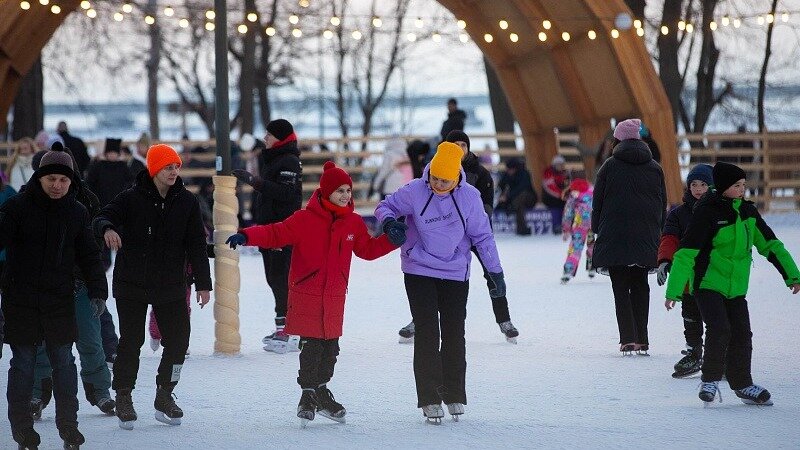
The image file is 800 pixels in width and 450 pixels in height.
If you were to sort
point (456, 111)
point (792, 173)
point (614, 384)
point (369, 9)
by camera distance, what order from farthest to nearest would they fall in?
point (369, 9), point (792, 173), point (456, 111), point (614, 384)

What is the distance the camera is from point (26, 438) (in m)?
6.30

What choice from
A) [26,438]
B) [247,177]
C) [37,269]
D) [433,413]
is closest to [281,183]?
[247,177]

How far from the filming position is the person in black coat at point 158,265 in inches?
284

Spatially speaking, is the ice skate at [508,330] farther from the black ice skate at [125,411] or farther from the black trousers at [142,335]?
the black ice skate at [125,411]

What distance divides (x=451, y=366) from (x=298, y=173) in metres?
3.27

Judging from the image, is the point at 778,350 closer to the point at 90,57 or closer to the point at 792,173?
the point at 792,173

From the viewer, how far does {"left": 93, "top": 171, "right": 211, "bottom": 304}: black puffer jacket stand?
7.21 metres

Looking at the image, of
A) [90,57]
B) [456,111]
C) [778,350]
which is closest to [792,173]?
[456,111]

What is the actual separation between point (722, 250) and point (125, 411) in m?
3.20

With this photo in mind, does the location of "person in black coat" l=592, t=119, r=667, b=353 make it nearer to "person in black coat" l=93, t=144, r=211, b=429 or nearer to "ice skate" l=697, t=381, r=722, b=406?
"ice skate" l=697, t=381, r=722, b=406

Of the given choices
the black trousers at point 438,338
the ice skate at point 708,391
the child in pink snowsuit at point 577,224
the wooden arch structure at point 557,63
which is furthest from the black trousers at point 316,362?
the wooden arch structure at point 557,63

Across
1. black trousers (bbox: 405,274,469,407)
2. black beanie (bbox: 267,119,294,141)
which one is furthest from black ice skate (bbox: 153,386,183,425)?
black beanie (bbox: 267,119,294,141)

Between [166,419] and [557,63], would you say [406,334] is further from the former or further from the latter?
[557,63]

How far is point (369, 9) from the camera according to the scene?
4281 centimetres
